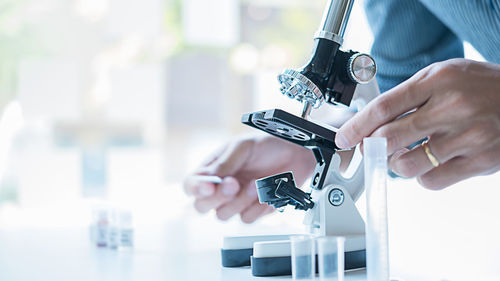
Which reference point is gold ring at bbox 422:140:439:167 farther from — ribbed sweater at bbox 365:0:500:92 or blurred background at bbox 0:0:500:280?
blurred background at bbox 0:0:500:280

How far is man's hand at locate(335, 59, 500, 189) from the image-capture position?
741mm

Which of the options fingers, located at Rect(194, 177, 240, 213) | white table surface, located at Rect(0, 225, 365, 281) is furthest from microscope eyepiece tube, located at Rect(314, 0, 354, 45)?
fingers, located at Rect(194, 177, 240, 213)

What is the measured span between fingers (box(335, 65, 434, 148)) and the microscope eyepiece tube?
0.43 ft

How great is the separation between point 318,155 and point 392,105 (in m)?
0.19

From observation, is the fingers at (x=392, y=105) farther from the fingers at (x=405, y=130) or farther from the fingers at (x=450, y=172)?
the fingers at (x=450, y=172)

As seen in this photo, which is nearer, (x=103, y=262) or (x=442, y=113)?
(x=442, y=113)

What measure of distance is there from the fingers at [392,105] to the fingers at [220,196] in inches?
20.3

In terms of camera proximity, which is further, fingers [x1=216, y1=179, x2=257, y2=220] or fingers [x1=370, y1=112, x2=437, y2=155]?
fingers [x1=216, y1=179, x2=257, y2=220]

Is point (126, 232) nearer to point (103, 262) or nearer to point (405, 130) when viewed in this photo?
point (103, 262)

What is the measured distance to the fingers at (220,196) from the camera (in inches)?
48.8

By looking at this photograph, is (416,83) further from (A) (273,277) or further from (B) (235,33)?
(B) (235,33)

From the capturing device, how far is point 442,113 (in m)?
0.74

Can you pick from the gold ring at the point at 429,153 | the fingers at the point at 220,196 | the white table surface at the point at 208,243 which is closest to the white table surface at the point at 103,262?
the white table surface at the point at 208,243

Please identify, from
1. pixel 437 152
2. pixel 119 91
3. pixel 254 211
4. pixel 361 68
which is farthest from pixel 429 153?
pixel 119 91
